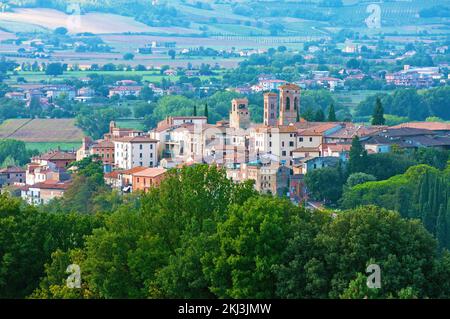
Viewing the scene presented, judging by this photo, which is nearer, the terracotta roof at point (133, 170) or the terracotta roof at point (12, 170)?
the terracotta roof at point (133, 170)

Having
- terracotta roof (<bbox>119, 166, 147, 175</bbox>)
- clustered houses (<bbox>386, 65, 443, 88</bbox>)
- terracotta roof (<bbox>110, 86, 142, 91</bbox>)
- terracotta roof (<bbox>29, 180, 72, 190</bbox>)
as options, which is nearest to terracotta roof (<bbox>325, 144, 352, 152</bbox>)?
terracotta roof (<bbox>119, 166, 147, 175</bbox>)

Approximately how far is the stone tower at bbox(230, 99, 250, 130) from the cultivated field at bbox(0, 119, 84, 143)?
1786 cm

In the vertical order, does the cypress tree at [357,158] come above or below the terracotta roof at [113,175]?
above

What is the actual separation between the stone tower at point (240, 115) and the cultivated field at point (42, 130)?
17.9 metres

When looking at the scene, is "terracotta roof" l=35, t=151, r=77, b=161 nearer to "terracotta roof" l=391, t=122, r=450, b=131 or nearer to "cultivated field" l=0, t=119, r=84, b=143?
"terracotta roof" l=391, t=122, r=450, b=131

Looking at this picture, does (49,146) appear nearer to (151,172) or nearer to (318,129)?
(318,129)

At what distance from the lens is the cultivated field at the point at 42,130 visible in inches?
3091

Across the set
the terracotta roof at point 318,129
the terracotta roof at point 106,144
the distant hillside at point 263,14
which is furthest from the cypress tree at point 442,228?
the distant hillside at point 263,14

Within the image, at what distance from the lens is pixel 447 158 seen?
5512 centimetres

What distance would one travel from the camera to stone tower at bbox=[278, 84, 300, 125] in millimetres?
59344

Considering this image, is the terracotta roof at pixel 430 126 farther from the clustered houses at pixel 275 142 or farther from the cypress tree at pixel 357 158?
the cypress tree at pixel 357 158

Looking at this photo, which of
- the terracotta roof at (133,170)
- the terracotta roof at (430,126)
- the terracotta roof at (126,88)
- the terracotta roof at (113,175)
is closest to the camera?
the terracotta roof at (133,170)

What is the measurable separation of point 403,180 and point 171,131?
11010 mm
